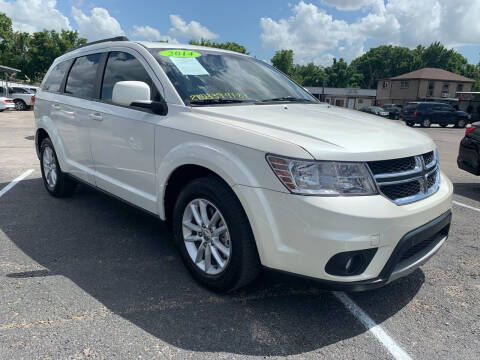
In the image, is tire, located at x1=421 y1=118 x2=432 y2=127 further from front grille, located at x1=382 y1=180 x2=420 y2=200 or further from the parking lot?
front grille, located at x1=382 y1=180 x2=420 y2=200

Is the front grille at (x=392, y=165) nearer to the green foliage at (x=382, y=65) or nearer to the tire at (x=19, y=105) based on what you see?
the tire at (x=19, y=105)

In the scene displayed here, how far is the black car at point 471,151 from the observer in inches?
242

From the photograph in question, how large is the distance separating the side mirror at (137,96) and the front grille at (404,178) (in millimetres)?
1663

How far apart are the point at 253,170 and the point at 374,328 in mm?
1317

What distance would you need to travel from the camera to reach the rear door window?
4.88 metres

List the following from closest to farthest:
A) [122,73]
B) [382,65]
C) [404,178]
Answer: [404,178] → [122,73] → [382,65]

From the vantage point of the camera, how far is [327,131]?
2547 millimetres

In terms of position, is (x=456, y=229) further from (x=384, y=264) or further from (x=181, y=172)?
(x=181, y=172)

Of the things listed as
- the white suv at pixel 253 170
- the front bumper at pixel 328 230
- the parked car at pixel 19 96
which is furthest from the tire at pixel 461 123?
the parked car at pixel 19 96

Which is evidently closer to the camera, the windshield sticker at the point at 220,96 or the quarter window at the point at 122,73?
the windshield sticker at the point at 220,96

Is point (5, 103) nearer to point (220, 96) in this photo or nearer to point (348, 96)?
point (220, 96)

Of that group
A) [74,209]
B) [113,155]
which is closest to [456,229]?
[113,155]

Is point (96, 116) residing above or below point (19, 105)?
above

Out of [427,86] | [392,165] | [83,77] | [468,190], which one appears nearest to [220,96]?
[392,165]
